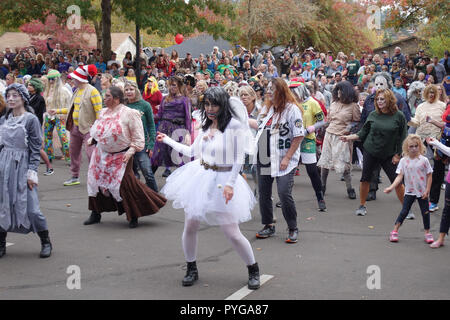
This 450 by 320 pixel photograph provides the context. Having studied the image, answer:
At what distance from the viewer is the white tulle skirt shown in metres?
5.22

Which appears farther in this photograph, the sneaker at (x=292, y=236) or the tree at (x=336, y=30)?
the tree at (x=336, y=30)

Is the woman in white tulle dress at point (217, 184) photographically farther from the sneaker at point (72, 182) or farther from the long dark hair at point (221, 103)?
the sneaker at point (72, 182)

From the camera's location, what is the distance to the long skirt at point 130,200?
7.71 metres

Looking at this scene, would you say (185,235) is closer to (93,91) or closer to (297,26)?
(93,91)

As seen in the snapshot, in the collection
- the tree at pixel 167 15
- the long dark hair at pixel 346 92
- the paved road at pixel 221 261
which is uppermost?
the tree at pixel 167 15

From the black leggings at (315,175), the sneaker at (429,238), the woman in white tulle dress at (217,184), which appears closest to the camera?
the woman in white tulle dress at (217,184)

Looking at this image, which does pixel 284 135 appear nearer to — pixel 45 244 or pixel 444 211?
pixel 444 211

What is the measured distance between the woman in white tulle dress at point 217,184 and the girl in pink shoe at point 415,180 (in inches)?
101

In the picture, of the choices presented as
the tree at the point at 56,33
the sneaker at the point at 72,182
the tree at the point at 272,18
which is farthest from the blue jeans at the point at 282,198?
the tree at the point at 56,33

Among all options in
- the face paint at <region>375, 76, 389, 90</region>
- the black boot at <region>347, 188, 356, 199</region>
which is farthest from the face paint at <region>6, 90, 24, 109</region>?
the black boot at <region>347, 188, 356, 199</region>

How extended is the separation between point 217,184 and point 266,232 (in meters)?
2.21

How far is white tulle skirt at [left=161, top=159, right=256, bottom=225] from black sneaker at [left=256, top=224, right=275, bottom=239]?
1.89 m

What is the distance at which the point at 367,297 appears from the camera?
5109 millimetres

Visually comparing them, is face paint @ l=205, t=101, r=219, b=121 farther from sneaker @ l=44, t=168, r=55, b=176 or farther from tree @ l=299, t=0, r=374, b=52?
tree @ l=299, t=0, r=374, b=52
